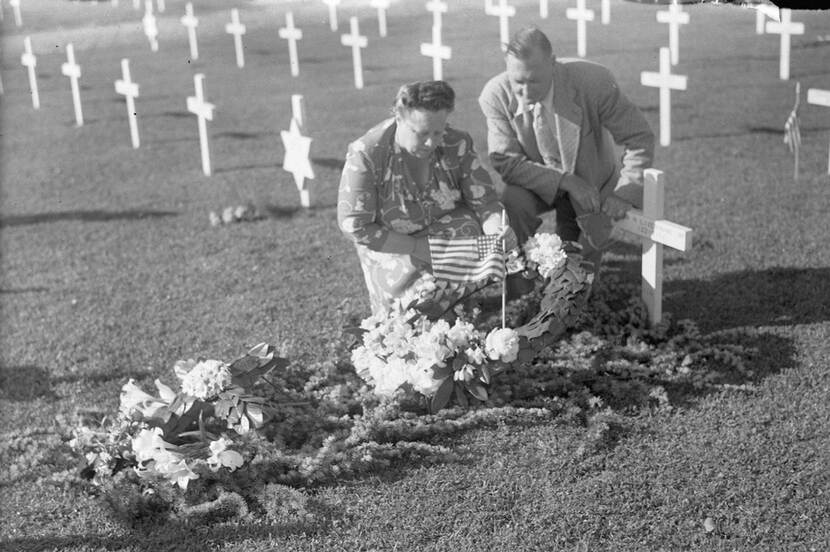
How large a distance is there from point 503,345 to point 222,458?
1498mm

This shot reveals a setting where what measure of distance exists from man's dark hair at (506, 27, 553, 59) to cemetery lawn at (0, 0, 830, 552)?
1735 millimetres

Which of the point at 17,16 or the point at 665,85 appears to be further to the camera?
the point at 17,16

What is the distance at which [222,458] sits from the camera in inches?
174

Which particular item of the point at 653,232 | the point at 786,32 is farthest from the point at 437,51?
the point at 653,232

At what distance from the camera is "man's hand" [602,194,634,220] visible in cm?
606

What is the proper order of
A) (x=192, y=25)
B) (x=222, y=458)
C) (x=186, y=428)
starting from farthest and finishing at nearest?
(x=192, y=25) < (x=186, y=428) < (x=222, y=458)

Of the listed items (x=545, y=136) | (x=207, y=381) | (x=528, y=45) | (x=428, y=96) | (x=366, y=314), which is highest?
(x=528, y=45)

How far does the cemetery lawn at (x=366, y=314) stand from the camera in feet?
13.6

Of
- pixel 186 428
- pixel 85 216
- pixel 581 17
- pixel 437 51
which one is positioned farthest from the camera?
pixel 581 17

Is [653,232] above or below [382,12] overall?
below

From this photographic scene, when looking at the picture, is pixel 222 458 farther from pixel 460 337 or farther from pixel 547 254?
pixel 547 254

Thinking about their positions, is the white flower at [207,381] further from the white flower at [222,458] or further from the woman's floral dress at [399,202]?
the woman's floral dress at [399,202]

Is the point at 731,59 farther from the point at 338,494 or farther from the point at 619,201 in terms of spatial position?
the point at 338,494

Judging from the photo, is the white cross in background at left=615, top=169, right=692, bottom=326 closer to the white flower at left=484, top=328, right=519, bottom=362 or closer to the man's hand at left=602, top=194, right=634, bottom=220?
the man's hand at left=602, top=194, right=634, bottom=220
